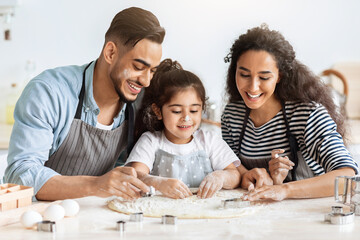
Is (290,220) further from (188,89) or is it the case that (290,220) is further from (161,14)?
(161,14)

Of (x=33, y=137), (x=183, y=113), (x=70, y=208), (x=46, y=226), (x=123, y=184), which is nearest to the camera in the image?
(x=46, y=226)

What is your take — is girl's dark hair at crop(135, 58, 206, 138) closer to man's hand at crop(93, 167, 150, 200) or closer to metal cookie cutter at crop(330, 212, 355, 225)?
man's hand at crop(93, 167, 150, 200)

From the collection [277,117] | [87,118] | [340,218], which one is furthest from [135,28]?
[340,218]

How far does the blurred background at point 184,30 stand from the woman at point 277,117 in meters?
1.60

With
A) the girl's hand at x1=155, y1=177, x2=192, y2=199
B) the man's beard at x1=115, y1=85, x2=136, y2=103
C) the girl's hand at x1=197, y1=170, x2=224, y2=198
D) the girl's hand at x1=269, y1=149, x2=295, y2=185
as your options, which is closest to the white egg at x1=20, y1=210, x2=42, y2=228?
the girl's hand at x1=155, y1=177, x2=192, y2=199

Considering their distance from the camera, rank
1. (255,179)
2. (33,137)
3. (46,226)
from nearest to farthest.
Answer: (46,226), (33,137), (255,179)

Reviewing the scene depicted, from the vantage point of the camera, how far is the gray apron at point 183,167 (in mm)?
1721

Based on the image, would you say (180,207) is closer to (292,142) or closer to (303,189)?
(303,189)

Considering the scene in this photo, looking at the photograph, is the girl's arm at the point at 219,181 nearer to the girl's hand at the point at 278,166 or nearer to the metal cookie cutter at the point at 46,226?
the girl's hand at the point at 278,166

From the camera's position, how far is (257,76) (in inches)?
66.4

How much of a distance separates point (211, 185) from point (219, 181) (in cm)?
5

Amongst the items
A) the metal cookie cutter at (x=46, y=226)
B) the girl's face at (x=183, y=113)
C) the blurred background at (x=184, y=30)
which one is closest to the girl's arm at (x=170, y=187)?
the girl's face at (x=183, y=113)

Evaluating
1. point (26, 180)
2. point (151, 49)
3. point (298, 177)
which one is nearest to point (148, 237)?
point (26, 180)

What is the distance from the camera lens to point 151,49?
1626 mm
